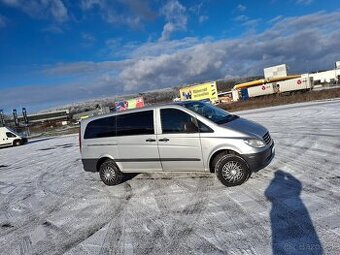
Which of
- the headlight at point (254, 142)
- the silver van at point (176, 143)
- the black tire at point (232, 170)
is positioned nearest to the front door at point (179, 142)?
the silver van at point (176, 143)

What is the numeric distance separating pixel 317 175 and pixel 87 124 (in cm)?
591

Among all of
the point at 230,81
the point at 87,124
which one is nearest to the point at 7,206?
the point at 87,124

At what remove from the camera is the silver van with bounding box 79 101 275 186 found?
7.35 m

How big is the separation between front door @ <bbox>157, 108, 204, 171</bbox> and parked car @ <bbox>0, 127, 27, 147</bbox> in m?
30.4

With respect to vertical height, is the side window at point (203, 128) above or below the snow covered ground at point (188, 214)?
above

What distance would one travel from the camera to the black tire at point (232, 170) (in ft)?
24.0

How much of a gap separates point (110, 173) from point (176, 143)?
7.28 feet

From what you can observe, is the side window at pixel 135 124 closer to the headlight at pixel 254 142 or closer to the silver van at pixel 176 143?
the silver van at pixel 176 143

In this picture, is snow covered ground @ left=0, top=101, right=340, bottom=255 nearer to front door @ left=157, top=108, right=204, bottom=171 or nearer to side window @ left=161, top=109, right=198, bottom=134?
front door @ left=157, top=108, right=204, bottom=171

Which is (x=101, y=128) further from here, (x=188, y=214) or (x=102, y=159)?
(x=188, y=214)

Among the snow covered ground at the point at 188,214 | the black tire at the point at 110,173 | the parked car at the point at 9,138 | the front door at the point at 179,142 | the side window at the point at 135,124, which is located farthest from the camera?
the parked car at the point at 9,138

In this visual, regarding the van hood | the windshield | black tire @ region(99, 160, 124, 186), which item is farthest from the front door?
black tire @ region(99, 160, 124, 186)

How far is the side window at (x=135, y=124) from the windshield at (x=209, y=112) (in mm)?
948

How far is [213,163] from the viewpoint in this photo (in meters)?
7.68
